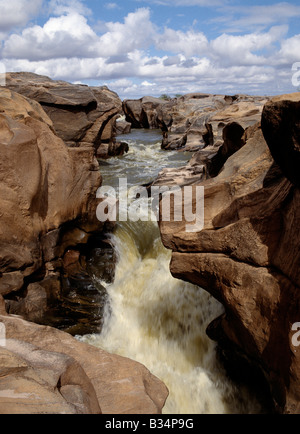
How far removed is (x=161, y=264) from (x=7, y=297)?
10.1 feet

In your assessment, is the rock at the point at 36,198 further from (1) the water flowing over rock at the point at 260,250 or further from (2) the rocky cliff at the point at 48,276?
(1) the water flowing over rock at the point at 260,250

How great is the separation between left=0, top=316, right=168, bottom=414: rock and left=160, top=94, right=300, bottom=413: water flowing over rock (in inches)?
50.4

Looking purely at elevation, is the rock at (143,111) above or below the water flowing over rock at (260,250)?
above

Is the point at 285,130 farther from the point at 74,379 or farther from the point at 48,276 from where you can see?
the point at 48,276

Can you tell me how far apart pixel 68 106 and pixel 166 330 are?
33.9 ft

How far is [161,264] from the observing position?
795cm

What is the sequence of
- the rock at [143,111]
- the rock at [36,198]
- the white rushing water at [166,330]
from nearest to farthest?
1. the white rushing water at [166,330]
2. the rock at [36,198]
3. the rock at [143,111]

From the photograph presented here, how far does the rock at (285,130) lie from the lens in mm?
2934

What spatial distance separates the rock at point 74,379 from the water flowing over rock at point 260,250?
1281 mm

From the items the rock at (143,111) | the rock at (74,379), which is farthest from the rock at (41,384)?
the rock at (143,111)

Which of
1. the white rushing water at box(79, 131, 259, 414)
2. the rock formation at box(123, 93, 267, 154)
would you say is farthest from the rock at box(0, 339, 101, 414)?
the rock formation at box(123, 93, 267, 154)

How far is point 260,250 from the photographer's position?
3.92 m
